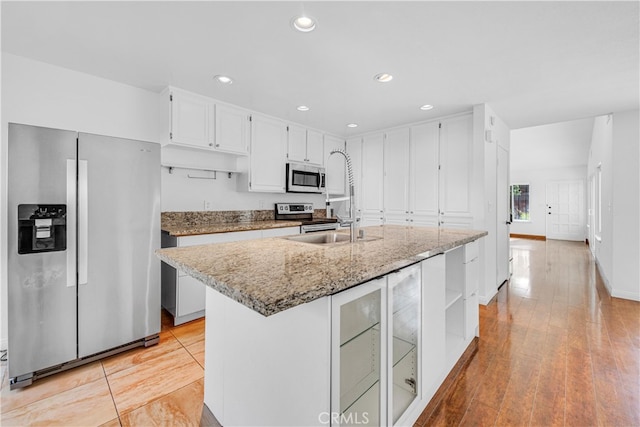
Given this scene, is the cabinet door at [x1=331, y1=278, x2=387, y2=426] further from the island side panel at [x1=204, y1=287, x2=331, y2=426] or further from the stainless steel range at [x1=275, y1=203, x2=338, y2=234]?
the stainless steel range at [x1=275, y1=203, x2=338, y2=234]

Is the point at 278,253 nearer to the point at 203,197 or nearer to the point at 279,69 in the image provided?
the point at 279,69

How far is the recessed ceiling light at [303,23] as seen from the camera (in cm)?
170

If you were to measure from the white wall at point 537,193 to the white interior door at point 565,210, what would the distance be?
5.1 inches

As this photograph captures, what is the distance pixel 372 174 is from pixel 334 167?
0.66m

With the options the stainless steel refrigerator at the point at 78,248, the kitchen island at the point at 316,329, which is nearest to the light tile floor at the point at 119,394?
the stainless steel refrigerator at the point at 78,248

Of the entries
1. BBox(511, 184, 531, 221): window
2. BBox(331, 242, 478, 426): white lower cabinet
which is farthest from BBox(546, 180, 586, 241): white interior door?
BBox(331, 242, 478, 426): white lower cabinet

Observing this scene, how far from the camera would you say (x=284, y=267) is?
1.02 m

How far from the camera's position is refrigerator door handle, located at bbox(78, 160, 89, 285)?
6.53 feet

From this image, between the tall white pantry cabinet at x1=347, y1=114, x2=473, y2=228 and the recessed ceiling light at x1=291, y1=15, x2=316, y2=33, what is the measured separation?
254cm

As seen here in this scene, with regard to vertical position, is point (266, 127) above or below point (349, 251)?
above

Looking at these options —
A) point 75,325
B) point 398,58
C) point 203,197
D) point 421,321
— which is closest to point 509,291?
point 421,321

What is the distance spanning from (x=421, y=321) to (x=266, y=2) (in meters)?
1.93

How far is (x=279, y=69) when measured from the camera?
2.35 m

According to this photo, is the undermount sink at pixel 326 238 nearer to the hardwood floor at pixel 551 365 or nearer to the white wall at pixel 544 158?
the hardwood floor at pixel 551 365
